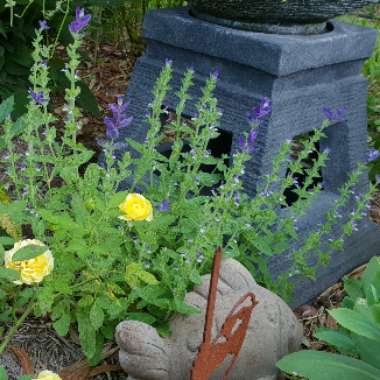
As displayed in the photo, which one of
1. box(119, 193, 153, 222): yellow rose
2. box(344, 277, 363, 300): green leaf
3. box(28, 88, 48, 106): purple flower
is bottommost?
box(344, 277, 363, 300): green leaf

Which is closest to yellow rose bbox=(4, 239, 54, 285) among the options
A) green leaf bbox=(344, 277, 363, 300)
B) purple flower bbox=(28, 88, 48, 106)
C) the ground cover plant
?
the ground cover plant

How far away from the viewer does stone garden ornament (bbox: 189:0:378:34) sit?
7.43 feet

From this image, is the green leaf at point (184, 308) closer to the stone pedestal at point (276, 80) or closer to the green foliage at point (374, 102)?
the stone pedestal at point (276, 80)

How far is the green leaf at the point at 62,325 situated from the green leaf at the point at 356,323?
65 centimetres

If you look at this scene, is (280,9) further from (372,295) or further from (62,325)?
(62,325)

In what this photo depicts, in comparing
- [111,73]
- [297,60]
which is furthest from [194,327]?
[111,73]

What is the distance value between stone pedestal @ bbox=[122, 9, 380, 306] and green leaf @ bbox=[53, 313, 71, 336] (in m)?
0.83

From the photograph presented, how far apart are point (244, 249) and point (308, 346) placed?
1.62ft

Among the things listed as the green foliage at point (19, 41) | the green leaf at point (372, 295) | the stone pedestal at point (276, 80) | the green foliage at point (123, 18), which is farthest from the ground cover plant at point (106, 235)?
the green foliage at point (123, 18)

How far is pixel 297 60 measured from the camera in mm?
2283

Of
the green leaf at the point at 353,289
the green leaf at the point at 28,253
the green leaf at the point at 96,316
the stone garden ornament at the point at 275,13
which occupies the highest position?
the stone garden ornament at the point at 275,13

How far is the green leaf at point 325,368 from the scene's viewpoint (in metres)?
1.67

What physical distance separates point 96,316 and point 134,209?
29 centimetres

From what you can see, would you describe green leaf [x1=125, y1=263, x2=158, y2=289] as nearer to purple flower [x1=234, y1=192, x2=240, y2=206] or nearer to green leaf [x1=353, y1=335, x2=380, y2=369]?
purple flower [x1=234, y1=192, x2=240, y2=206]
